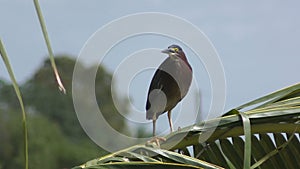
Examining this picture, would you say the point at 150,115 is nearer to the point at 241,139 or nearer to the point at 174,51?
the point at 174,51

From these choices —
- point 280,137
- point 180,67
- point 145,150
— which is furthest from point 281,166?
point 180,67

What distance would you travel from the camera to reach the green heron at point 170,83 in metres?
2.77

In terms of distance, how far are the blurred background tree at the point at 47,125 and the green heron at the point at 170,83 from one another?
1484cm

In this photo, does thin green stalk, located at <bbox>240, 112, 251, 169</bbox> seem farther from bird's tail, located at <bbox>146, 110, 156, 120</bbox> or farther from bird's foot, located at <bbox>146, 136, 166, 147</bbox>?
bird's tail, located at <bbox>146, 110, 156, 120</bbox>

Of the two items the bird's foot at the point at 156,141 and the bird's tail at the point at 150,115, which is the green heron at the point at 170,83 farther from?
the bird's foot at the point at 156,141

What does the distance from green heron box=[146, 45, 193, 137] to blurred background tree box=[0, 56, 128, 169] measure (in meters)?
14.8

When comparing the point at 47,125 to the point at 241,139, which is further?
the point at 47,125

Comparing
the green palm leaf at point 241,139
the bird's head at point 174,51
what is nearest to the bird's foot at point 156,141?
the green palm leaf at point 241,139

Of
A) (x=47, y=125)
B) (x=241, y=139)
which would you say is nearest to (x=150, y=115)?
(x=241, y=139)

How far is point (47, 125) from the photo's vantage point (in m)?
24.7

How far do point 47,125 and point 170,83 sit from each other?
22.1 meters

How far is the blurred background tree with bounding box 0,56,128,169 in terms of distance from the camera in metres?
20.5

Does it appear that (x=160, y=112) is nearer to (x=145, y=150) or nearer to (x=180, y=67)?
(x=180, y=67)

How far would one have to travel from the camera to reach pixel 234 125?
1808 millimetres
